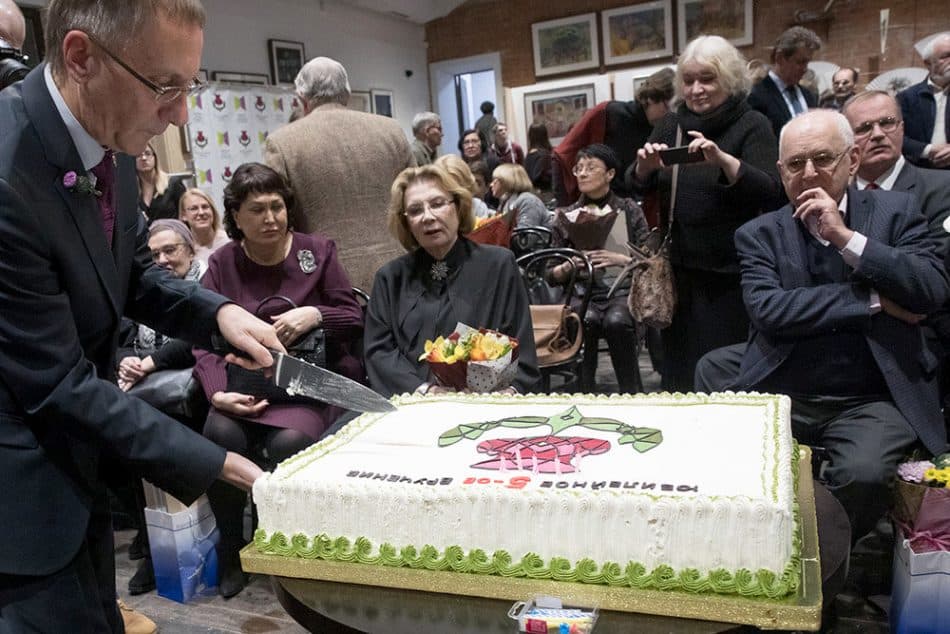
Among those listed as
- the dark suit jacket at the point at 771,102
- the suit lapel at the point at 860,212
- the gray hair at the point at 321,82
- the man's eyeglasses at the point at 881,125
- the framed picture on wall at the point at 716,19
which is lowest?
the suit lapel at the point at 860,212

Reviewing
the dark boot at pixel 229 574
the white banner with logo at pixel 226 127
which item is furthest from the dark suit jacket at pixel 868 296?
the white banner with logo at pixel 226 127

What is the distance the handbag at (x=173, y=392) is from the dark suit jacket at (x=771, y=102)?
2995 millimetres

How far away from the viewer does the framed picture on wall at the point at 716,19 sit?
9844mm

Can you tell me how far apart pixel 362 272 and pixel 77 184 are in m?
2.29

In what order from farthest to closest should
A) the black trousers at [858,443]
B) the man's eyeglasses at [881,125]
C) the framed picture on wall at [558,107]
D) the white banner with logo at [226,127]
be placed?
the framed picture on wall at [558,107] → the white banner with logo at [226,127] → the man's eyeglasses at [881,125] → the black trousers at [858,443]

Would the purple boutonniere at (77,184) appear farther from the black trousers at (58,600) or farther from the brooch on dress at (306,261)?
the brooch on dress at (306,261)

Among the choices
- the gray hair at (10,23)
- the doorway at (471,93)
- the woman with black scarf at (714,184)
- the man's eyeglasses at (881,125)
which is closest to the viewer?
the gray hair at (10,23)

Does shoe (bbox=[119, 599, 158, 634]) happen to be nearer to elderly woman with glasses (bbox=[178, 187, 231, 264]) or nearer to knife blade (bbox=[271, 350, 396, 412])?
knife blade (bbox=[271, 350, 396, 412])

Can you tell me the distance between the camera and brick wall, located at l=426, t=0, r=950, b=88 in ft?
28.3

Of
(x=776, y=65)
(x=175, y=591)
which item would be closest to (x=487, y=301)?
(x=175, y=591)

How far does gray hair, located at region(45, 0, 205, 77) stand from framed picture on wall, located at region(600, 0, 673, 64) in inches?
404

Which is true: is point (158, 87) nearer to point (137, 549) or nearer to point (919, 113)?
point (137, 549)

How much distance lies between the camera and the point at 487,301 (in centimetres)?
272

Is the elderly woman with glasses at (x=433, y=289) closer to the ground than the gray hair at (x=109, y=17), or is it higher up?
closer to the ground
